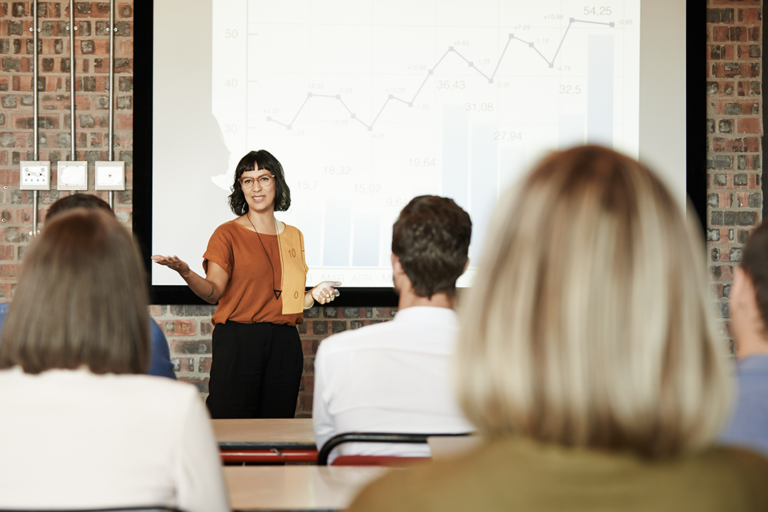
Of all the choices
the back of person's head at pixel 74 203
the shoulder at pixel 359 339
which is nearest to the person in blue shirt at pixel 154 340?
the back of person's head at pixel 74 203

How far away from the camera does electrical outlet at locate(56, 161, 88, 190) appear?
3480 millimetres

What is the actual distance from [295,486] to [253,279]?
5.86 feet

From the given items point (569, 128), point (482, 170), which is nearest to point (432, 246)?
point (482, 170)

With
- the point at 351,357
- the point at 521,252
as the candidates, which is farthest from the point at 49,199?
the point at 521,252

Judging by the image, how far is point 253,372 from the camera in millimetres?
2918

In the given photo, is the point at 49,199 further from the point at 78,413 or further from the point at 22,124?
the point at 78,413

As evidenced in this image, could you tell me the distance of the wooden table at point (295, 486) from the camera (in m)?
1.16

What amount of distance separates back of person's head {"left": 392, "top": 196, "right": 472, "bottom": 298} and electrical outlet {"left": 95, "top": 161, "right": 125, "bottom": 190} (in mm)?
2284

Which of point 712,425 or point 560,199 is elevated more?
point 560,199

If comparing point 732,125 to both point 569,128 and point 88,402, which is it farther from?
point 88,402

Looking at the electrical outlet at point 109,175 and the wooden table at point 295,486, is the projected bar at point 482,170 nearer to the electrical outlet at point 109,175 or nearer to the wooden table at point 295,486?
the electrical outlet at point 109,175

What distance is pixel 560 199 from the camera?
0.55 metres

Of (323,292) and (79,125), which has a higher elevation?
(79,125)

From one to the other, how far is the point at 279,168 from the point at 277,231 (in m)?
0.31
